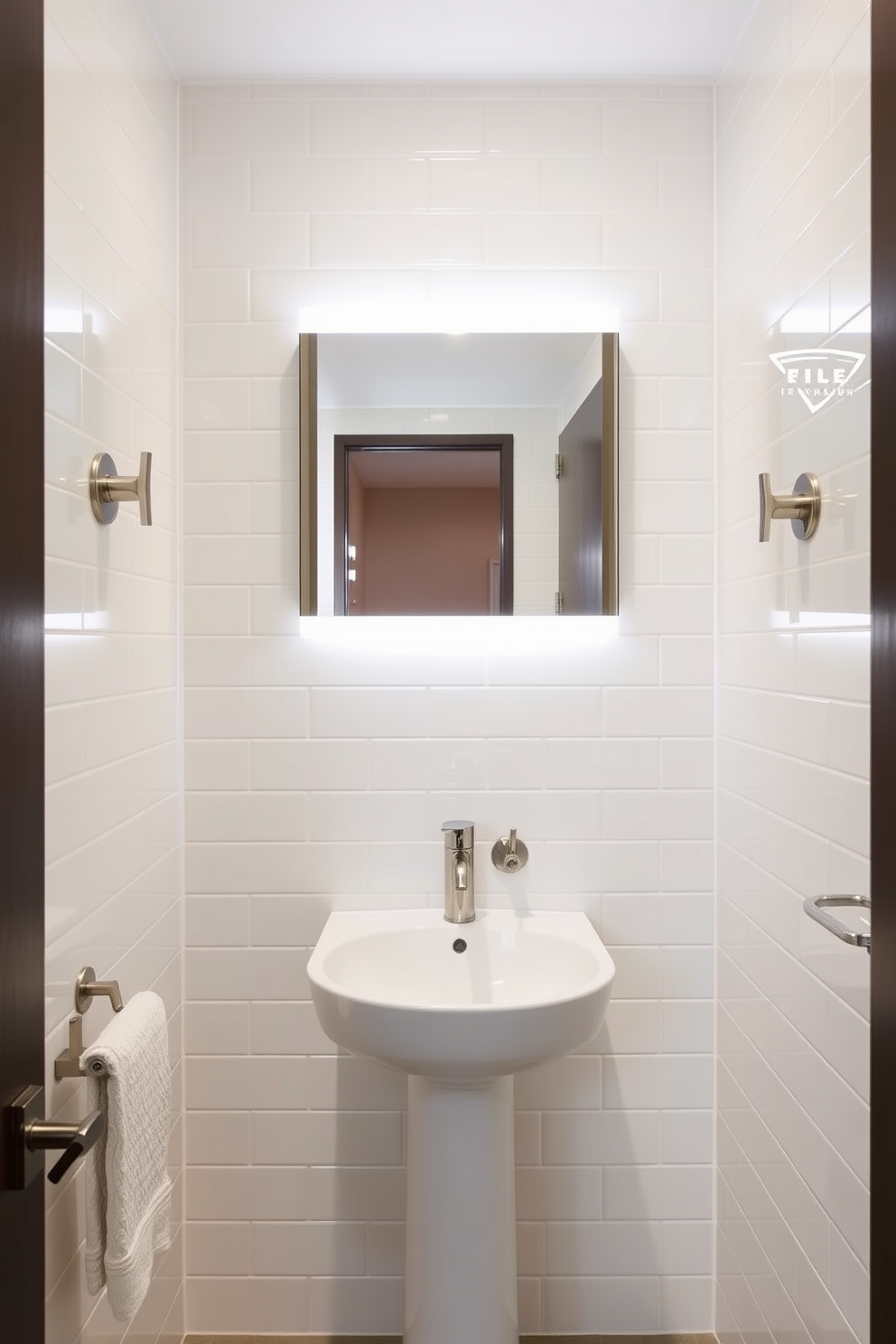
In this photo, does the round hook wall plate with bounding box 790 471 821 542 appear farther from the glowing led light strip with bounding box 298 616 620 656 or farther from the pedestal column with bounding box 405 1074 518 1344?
the pedestal column with bounding box 405 1074 518 1344

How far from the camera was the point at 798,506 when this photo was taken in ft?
4.39

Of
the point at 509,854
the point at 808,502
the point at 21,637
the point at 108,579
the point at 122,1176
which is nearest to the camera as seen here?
the point at 21,637

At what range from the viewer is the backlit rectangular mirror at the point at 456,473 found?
184cm

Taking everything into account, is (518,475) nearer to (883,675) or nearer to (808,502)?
(808,502)

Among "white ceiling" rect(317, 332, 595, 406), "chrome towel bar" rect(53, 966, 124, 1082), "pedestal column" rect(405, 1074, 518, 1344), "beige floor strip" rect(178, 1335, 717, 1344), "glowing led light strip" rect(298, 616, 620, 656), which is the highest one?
"white ceiling" rect(317, 332, 595, 406)

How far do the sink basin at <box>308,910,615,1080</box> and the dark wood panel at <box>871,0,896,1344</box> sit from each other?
0.64 meters

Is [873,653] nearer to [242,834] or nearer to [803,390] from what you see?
[803,390]

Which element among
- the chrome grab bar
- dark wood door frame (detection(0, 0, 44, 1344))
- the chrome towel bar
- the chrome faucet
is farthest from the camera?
the chrome faucet

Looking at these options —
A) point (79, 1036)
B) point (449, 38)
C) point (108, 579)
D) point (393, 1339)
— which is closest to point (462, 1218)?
point (393, 1339)

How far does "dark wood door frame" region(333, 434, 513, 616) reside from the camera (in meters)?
1.86

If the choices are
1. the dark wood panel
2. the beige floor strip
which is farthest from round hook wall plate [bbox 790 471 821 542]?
the beige floor strip

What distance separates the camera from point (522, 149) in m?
1.84

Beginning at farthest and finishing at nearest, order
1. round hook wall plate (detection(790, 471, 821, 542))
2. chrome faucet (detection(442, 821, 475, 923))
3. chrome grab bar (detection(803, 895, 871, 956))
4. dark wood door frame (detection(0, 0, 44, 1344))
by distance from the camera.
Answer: chrome faucet (detection(442, 821, 475, 923)) < round hook wall plate (detection(790, 471, 821, 542)) < chrome grab bar (detection(803, 895, 871, 956)) < dark wood door frame (detection(0, 0, 44, 1344))

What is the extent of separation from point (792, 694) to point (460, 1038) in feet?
2.51
